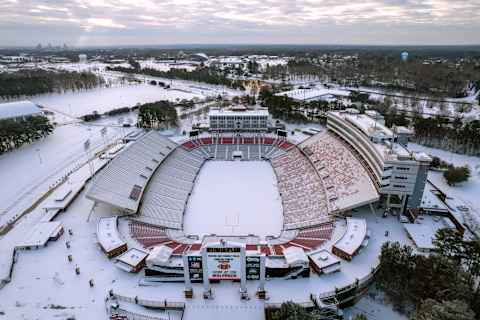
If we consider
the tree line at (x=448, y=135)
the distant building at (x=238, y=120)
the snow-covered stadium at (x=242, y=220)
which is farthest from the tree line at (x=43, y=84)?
the tree line at (x=448, y=135)

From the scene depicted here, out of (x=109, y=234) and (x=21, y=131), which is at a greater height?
(x=21, y=131)

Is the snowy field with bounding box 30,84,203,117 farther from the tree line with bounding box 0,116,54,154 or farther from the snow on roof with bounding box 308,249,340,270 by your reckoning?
the snow on roof with bounding box 308,249,340,270

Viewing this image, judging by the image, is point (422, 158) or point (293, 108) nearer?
point (422, 158)

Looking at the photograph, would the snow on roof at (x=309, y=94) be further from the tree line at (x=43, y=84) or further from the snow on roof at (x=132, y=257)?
the tree line at (x=43, y=84)

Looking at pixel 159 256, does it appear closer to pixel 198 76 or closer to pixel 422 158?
pixel 422 158

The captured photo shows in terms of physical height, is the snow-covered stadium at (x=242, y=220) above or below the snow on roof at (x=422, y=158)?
below

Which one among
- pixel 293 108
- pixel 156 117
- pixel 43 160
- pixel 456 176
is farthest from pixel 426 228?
pixel 43 160
